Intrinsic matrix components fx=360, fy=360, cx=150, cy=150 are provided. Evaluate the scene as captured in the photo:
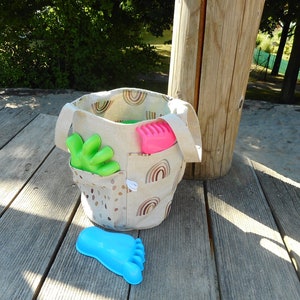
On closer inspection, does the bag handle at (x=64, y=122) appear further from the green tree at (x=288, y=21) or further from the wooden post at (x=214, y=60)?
the green tree at (x=288, y=21)

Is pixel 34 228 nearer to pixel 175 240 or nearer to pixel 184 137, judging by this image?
pixel 175 240

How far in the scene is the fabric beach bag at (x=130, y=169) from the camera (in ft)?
3.43

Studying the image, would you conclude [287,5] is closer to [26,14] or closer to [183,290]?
[26,14]

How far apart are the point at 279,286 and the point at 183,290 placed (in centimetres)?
27

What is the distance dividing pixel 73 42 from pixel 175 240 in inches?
150

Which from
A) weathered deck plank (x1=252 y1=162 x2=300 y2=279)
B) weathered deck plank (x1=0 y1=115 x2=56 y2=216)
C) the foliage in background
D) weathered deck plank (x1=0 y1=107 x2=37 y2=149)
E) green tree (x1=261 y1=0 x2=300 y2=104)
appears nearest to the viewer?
weathered deck plank (x1=252 y1=162 x2=300 y2=279)

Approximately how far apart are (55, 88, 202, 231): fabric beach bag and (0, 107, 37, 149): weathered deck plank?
75cm

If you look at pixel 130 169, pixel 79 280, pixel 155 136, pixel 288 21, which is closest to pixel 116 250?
pixel 79 280

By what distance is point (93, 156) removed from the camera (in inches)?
41.6

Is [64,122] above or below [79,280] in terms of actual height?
above

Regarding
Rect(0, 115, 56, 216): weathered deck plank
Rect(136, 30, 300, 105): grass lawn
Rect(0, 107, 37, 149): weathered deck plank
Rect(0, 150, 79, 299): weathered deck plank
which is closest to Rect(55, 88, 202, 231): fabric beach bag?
Rect(0, 150, 79, 299): weathered deck plank

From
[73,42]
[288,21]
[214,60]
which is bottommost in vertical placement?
[73,42]

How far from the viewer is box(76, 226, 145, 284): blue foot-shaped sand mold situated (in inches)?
39.1

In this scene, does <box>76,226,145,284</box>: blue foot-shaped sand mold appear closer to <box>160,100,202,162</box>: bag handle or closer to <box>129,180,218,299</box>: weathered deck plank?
<box>129,180,218,299</box>: weathered deck plank
